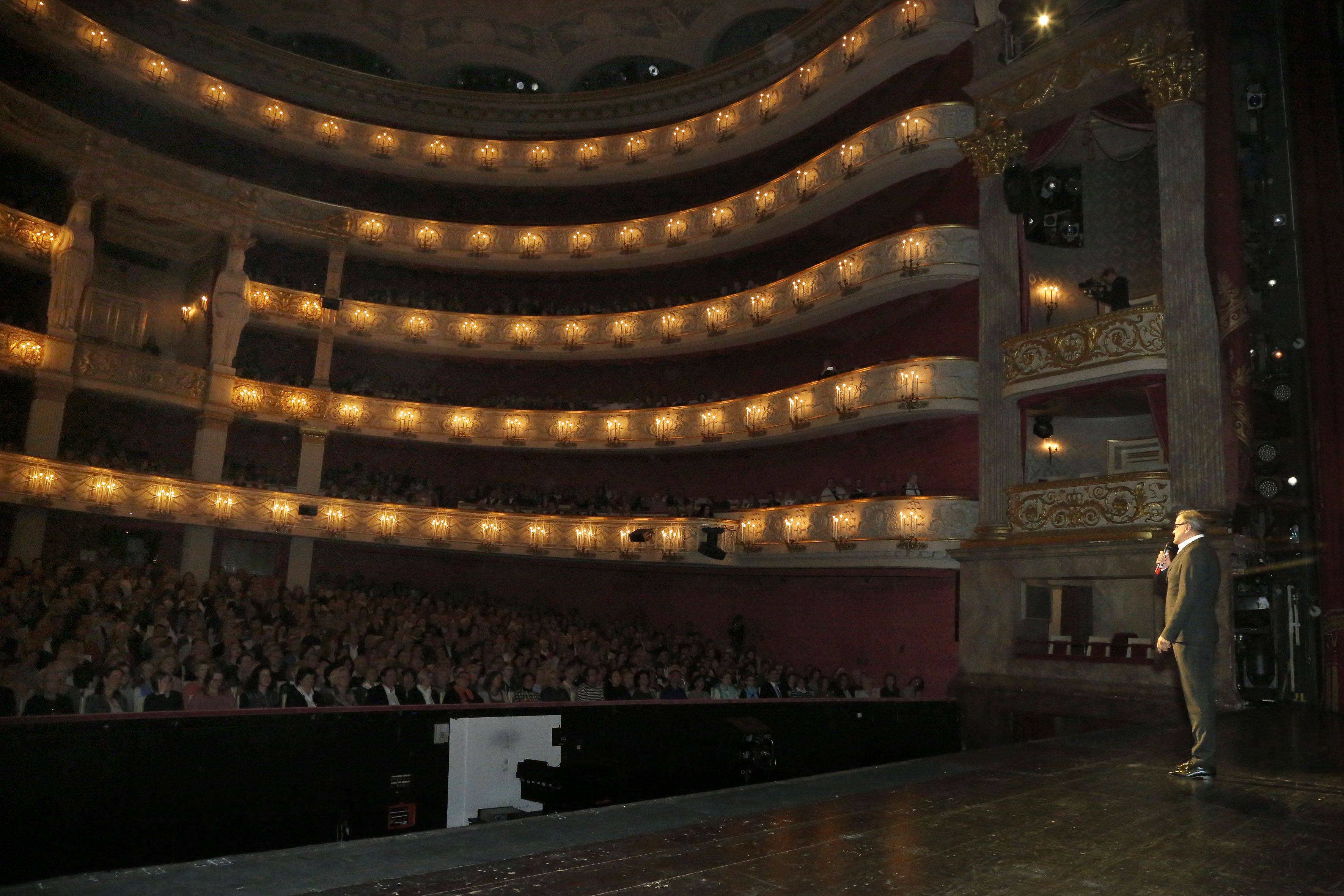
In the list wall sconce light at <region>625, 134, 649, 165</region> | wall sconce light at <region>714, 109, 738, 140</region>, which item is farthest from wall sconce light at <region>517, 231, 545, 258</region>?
wall sconce light at <region>714, 109, 738, 140</region>

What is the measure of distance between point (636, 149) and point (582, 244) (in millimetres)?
3299

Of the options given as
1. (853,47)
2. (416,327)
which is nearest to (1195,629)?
(853,47)

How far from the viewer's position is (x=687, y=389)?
87.1 feet

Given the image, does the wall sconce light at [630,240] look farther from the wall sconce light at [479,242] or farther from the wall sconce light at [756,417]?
the wall sconce light at [756,417]

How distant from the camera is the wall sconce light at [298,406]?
79.9 feet

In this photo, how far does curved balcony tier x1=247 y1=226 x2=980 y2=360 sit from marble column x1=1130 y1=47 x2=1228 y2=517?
389 cm

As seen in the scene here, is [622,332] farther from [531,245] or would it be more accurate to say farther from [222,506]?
[222,506]

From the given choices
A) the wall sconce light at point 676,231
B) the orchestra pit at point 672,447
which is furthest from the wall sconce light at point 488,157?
the wall sconce light at point 676,231

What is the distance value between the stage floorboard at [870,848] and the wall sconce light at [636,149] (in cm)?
2372

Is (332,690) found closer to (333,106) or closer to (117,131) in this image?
(117,131)

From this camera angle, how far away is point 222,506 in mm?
22266

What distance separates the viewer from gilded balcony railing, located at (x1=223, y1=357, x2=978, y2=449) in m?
17.3

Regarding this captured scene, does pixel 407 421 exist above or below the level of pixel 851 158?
below

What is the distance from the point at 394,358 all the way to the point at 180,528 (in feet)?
26.4
